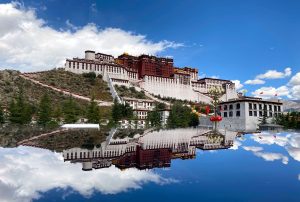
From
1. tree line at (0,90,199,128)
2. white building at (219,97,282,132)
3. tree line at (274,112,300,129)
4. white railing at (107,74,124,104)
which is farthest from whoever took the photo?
white railing at (107,74,124,104)

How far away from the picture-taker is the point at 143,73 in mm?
129875

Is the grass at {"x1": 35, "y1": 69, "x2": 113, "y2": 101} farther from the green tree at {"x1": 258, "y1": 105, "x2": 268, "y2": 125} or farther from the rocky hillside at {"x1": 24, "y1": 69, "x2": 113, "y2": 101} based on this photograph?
the green tree at {"x1": 258, "y1": 105, "x2": 268, "y2": 125}

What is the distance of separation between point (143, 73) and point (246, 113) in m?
66.3

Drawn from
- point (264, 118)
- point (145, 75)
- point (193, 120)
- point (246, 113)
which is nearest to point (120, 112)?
point (193, 120)

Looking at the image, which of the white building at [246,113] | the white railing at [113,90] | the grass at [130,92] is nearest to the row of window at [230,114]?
the white building at [246,113]

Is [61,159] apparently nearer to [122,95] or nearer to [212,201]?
[212,201]

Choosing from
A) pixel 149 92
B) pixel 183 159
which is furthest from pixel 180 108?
pixel 183 159

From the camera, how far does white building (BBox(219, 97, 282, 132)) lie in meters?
70.7

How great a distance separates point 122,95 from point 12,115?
5787 centimetres

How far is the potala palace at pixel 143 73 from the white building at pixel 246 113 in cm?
5431

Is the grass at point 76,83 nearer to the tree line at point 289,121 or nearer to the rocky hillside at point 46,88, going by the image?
the rocky hillside at point 46,88

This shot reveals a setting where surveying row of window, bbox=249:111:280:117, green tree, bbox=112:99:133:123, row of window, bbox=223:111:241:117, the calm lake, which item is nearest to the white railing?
green tree, bbox=112:99:133:123

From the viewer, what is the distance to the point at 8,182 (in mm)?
4602

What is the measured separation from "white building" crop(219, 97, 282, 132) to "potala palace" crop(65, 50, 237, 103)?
5431 cm
